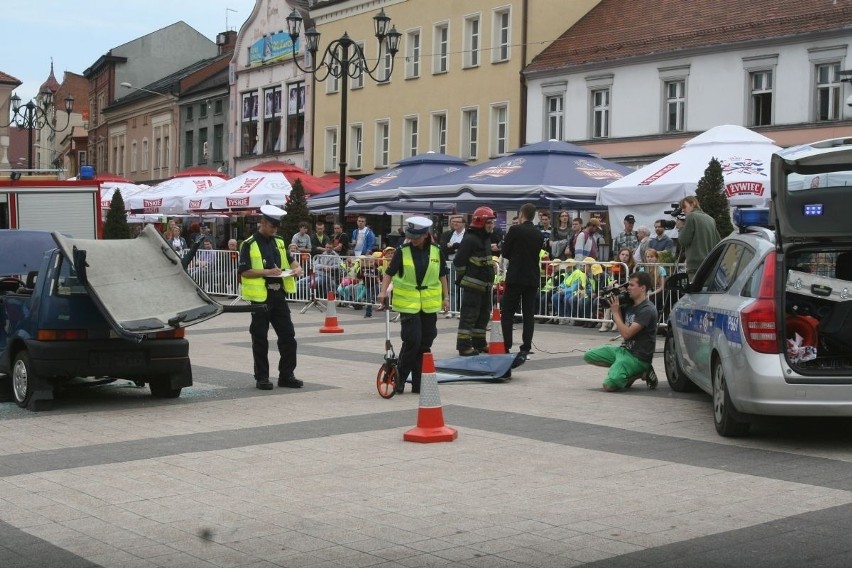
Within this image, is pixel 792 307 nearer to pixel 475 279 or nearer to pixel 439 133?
pixel 475 279

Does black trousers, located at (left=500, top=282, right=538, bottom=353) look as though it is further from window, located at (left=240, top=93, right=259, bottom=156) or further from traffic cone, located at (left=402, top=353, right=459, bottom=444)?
window, located at (left=240, top=93, right=259, bottom=156)

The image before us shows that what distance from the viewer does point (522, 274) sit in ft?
53.0

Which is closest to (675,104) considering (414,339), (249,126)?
(414,339)

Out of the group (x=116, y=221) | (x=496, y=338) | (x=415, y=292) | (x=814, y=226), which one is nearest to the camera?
(x=814, y=226)

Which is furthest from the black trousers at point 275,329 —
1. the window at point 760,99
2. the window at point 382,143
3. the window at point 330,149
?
the window at point 330,149

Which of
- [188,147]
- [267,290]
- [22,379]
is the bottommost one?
[22,379]

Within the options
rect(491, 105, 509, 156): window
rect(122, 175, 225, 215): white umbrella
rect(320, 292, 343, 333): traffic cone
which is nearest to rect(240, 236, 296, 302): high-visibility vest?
rect(320, 292, 343, 333): traffic cone

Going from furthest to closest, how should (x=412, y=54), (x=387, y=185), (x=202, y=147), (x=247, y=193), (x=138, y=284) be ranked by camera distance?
1. (x=202, y=147)
2. (x=412, y=54)
3. (x=247, y=193)
4. (x=387, y=185)
5. (x=138, y=284)

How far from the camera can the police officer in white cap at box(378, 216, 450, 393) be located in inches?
518

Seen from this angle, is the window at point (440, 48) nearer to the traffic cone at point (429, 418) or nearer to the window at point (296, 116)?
the window at point (296, 116)

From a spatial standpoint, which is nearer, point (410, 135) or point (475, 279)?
point (475, 279)

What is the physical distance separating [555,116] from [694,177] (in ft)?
76.9

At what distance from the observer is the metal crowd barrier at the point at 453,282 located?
20484mm

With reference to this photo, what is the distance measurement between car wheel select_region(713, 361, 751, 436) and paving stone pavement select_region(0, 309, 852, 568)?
0.17 metres
